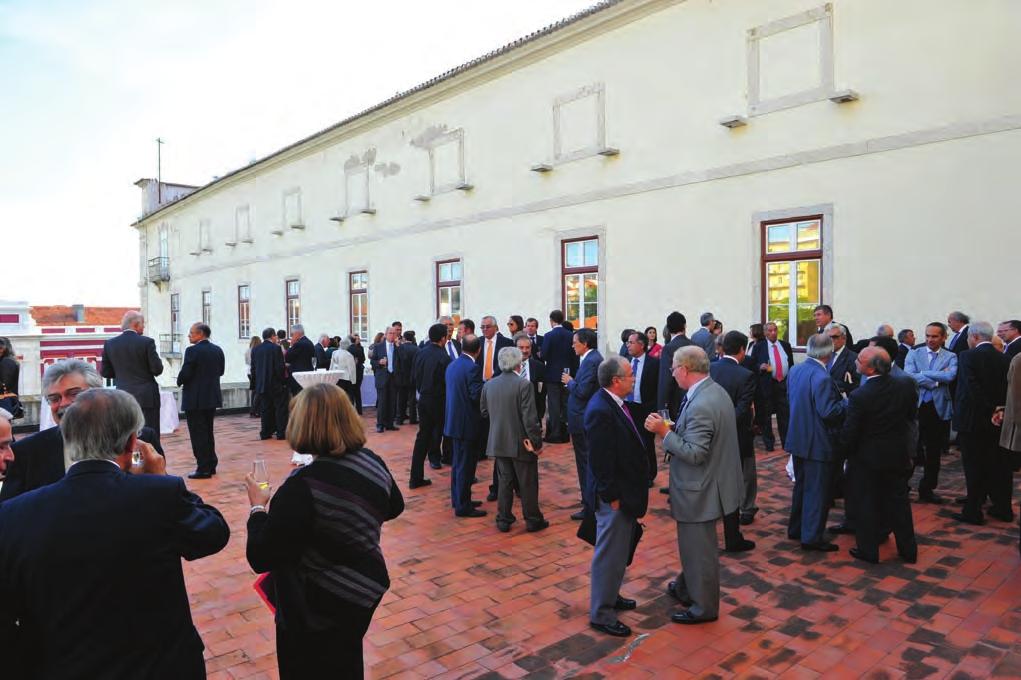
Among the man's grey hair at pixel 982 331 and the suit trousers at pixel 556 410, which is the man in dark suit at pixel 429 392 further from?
the man's grey hair at pixel 982 331

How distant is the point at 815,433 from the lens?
539 centimetres

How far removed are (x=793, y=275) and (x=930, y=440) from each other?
178 inches

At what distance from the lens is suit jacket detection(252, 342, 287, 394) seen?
36.1ft

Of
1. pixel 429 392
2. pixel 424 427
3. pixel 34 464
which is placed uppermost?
pixel 34 464

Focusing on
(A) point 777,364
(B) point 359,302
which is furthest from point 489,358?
(B) point 359,302

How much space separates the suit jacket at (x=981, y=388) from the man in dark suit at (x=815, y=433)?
175 cm

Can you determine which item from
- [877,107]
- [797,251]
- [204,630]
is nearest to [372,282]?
[797,251]

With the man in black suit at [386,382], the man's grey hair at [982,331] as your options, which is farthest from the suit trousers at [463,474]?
Result: the man in black suit at [386,382]

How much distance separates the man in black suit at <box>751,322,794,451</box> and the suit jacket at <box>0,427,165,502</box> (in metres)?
8.16

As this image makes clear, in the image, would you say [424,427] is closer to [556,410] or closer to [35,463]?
[556,410]

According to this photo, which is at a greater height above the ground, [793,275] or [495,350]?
[793,275]

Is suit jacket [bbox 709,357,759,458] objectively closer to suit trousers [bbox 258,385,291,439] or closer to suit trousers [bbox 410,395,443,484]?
suit trousers [bbox 410,395,443,484]

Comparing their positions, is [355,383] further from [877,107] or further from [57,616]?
[57,616]

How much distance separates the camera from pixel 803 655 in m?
3.77
